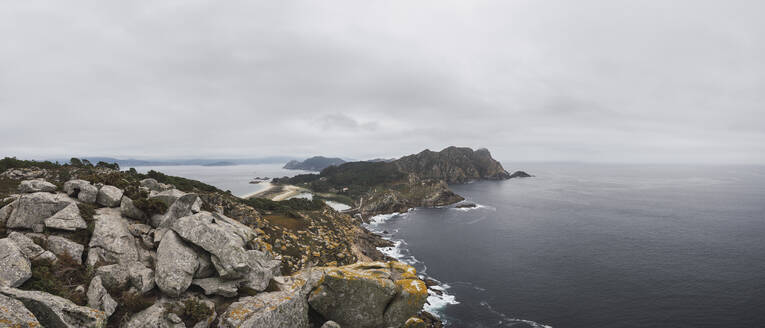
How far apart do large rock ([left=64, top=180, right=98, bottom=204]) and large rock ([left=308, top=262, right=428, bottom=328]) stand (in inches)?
673

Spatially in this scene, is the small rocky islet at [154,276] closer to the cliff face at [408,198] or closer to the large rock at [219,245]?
the large rock at [219,245]

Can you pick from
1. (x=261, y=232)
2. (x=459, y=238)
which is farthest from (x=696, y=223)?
(x=261, y=232)

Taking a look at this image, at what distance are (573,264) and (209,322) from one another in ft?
222

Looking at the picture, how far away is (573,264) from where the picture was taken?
2307 inches

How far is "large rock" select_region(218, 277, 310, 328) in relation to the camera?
12414 mm

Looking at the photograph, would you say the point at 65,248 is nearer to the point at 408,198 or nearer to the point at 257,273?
the point at 257,273

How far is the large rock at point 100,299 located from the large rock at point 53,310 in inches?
64.1

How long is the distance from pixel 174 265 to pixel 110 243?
453 cm

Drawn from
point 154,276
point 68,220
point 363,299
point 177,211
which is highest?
point 177,211

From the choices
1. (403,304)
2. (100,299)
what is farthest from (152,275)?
(403,304)

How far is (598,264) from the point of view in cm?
5844

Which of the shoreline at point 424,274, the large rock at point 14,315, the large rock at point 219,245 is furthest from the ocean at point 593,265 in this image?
the large rock at point 14,315

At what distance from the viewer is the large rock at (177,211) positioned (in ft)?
58.8

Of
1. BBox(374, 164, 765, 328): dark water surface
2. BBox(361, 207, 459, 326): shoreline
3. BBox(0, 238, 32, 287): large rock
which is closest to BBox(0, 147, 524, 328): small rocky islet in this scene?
BBox(0, 238, 32, 287): large rock
